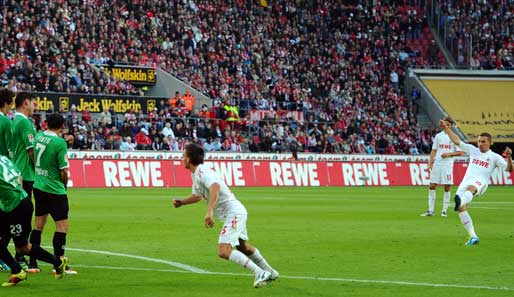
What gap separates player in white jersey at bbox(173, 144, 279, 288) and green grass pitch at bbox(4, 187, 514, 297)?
0.31 metres

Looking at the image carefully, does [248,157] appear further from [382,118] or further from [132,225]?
[132,225]

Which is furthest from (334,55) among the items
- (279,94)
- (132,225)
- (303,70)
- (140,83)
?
(132,225)

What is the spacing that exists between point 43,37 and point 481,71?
104ft

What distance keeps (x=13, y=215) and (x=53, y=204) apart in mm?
1396

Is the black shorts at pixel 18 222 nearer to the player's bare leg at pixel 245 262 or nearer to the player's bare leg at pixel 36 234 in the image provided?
the player's bare leg at pixel 36 234

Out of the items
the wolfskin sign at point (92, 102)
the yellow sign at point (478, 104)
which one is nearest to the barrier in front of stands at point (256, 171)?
the wolfskin sign at point (92, 102)

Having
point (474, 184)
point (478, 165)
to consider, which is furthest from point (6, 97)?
point (478, 165)

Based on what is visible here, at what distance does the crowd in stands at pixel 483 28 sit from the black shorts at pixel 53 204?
194 ft

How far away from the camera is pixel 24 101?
13.0 meters

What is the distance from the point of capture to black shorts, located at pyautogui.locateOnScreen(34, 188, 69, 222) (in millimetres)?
13273

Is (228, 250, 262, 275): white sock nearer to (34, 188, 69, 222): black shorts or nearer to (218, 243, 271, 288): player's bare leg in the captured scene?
(218, 243, 271, 288): player's bare leg

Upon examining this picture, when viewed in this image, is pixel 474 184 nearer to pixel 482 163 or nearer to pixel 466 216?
pixel 482 163

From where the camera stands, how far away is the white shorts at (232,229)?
11.8 metres

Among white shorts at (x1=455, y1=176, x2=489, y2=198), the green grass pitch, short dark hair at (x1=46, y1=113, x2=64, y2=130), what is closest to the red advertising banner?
the green grass pitch
